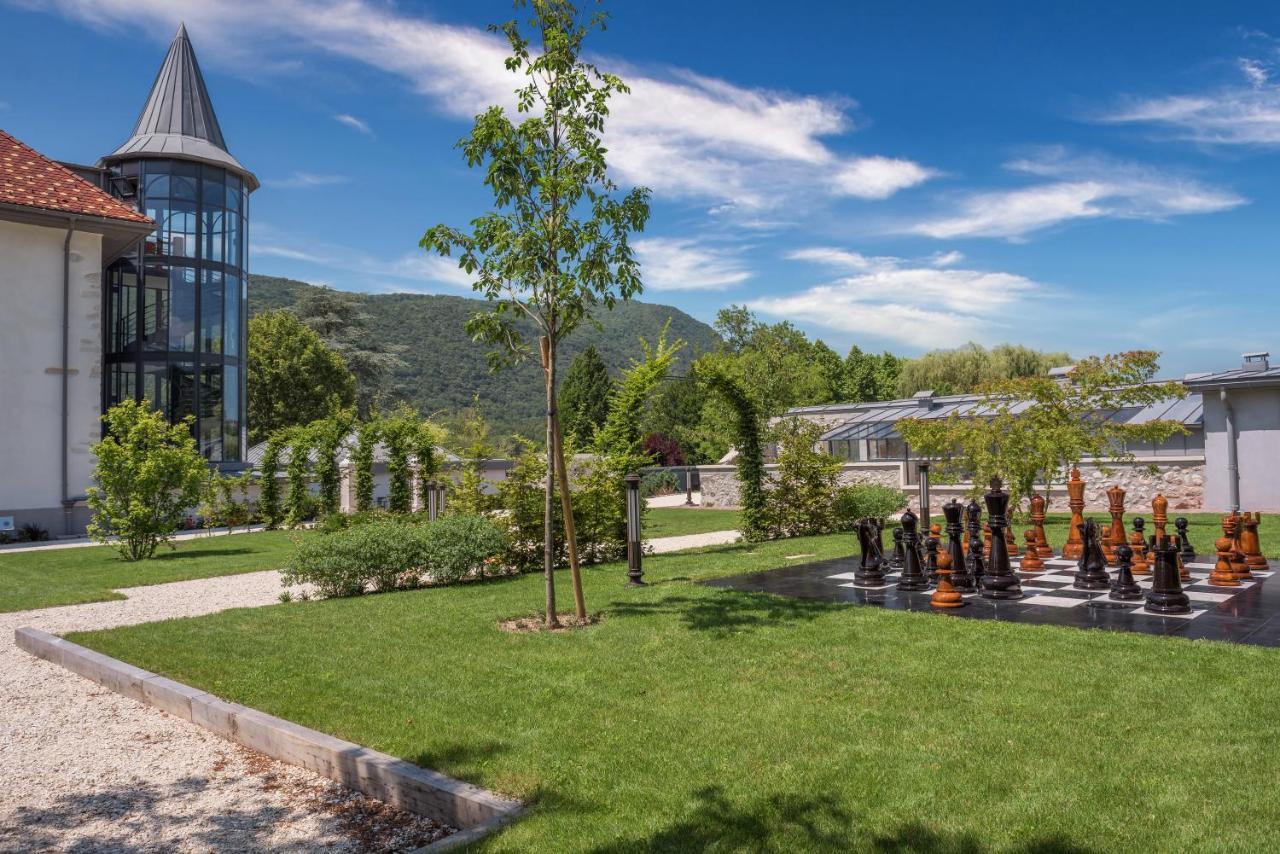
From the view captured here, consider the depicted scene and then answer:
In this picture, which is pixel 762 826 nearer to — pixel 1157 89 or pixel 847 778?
pixel 847 778

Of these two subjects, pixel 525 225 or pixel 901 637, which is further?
pixel 525 225

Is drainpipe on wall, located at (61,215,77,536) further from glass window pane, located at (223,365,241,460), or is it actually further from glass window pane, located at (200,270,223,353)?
glass window pane, located at (223,365,241,460)

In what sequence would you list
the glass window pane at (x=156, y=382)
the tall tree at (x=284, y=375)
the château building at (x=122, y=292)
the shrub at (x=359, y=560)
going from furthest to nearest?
the tall tree at (x=284, y=375), the glass window pane at (x=156, y=382), the château building at (x=122, y=292), the shrub at (x=359, y=560)

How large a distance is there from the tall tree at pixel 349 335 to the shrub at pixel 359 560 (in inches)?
1555

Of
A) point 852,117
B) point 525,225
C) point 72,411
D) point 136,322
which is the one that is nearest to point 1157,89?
point 852,117

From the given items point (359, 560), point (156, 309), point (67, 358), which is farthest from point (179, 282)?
point (359, 560)

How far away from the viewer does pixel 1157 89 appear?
43.2ft

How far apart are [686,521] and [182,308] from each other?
16.8 m

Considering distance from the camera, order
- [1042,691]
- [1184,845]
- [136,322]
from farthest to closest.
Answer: [136,322] < [1042,691] < [1184,845]

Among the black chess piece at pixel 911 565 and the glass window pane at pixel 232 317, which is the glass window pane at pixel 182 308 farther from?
the black chess piece at pixel 911 565

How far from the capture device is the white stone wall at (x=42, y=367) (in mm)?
19812

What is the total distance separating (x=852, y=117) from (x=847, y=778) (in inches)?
575

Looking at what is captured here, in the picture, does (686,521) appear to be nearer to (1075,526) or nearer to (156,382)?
(1075,526)

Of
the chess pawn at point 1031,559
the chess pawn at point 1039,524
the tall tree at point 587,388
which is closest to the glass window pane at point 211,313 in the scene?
the tall tree at point 587,388
